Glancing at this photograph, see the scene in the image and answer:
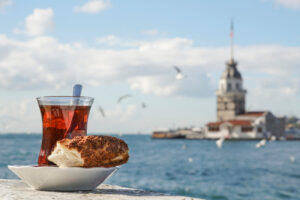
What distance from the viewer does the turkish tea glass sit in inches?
108

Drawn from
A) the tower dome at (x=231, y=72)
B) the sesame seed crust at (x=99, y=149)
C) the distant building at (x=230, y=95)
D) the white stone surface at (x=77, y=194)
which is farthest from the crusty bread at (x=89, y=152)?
the tower dome at (x=231, y=72)

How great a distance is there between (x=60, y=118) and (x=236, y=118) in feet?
352

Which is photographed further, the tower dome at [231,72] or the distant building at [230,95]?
the tower dome at [231,72]

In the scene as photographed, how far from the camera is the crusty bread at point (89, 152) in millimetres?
2459

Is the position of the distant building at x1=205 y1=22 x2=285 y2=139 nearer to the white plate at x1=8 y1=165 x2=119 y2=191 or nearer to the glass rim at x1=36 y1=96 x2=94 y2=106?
the glass rim at x1=36 y1=96 x2=94 y2=106

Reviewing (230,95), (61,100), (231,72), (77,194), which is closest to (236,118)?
(230,95)

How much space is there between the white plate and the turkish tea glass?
267mm

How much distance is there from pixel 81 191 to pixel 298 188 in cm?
2781

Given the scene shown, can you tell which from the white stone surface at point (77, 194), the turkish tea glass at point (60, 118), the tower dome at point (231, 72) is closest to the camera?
the white stone surface at point (77, 194)

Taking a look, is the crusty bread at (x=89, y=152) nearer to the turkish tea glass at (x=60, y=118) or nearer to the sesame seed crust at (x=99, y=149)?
the sesame seed crust at (x=99, y=149)

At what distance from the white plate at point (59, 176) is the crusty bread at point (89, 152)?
6 cm

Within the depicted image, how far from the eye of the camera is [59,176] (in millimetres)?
2426

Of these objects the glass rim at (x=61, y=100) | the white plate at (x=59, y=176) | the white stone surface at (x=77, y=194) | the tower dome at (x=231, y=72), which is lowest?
Result: the white stone surface at (x=77, y=194)

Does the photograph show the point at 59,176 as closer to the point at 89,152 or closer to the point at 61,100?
the point at 89,152
